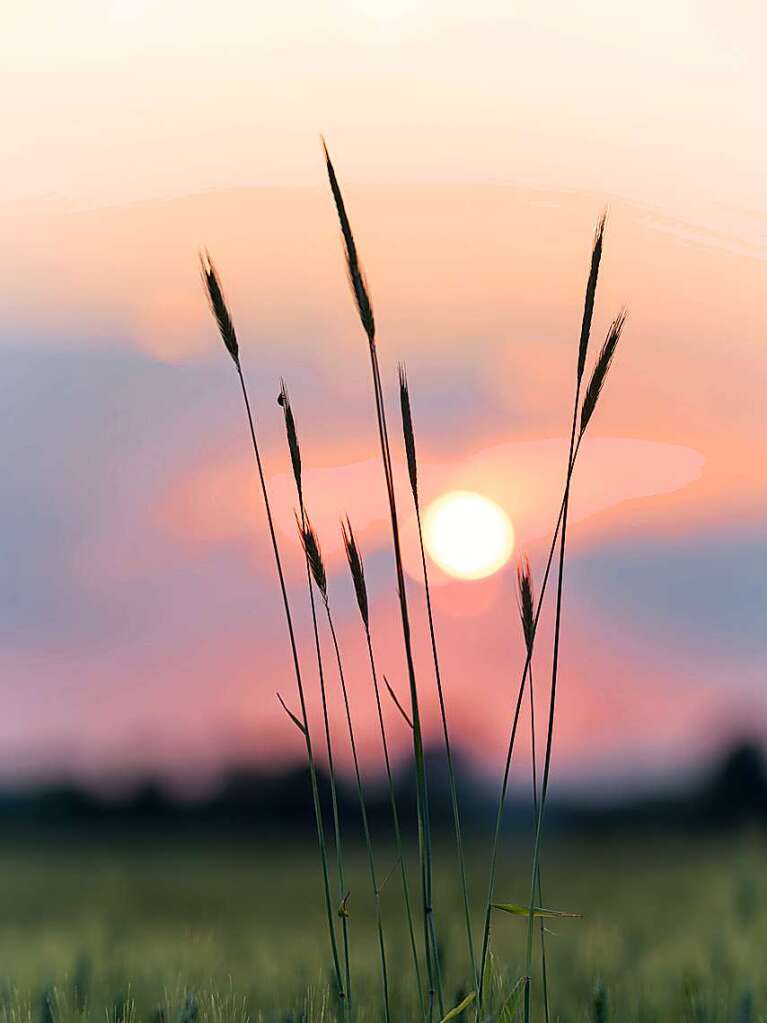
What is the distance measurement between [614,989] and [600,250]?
160 cm

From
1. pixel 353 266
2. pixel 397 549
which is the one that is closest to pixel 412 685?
pixel 397 549

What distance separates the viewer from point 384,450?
141 centimetres

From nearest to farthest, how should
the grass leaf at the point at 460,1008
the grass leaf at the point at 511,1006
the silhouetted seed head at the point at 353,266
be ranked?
the silhouetted seed head at the point at 353,266 → the grass leaf at the point at 460,1008 → the grass leaf at the point at 511,1006

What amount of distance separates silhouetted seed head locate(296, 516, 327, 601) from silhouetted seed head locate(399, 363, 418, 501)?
7.1 inches

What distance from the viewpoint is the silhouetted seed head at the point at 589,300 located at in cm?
146

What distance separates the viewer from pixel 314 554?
1.59 meters

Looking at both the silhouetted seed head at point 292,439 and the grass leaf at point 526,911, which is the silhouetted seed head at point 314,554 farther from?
the grass leaf at point 526,911

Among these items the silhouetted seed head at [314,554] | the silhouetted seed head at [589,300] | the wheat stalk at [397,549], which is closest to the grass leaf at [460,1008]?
the wheat stalk at [397,549]

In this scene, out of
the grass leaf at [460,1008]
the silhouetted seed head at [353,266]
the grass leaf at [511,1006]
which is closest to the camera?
the silhouetted seed head at [353,266]

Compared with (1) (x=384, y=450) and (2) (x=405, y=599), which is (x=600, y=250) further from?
(2) (x=405, y=599)

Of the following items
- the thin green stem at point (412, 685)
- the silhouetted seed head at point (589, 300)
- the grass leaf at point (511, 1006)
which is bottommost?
the grass leaf at point (511, 1006)

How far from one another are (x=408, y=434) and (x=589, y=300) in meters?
0.28

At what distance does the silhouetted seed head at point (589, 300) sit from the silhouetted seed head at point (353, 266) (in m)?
0.29

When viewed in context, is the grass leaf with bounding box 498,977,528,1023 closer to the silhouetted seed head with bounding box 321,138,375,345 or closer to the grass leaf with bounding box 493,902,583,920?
the grass leaf with bounding box 493,902,583,920
